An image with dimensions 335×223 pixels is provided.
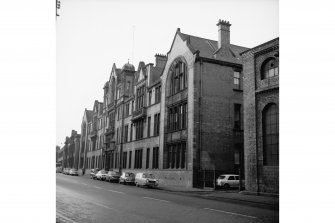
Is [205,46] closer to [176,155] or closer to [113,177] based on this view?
[176,155]

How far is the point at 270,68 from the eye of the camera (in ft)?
75.8

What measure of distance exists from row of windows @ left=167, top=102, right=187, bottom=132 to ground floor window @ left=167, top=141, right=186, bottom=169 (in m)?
1.76

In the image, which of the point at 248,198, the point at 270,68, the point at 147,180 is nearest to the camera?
the point at 248,198

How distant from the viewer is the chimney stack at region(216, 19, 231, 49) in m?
34.1

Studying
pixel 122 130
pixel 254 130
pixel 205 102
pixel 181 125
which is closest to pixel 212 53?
pixel 205 102

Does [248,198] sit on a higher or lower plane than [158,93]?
lower

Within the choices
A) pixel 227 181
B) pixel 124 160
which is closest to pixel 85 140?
pixel 124 160

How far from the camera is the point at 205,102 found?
31.7 metres

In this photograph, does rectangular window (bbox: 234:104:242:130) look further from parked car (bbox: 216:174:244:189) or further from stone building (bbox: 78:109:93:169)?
stone building (bbox: 78:109:93:169)

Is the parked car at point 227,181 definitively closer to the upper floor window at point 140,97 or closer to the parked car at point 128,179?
the parked car at point 128,179

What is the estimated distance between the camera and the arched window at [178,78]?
113 feet

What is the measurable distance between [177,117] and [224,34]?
10.1m
